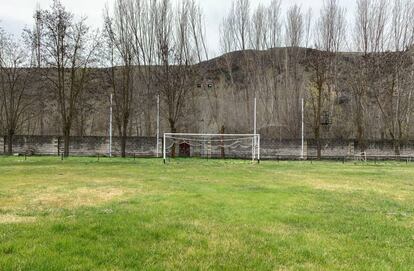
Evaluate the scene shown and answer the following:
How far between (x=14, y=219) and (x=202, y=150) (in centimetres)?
3360

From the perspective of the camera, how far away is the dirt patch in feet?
25.4

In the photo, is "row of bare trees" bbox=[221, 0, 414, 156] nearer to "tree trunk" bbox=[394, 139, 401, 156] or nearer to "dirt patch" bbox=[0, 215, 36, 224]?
"tree trunk" bbox=[394, 139, 401, 156]

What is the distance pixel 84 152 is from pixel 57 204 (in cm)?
3109

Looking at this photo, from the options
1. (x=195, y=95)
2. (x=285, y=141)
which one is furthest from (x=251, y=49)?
(x=285, y=141)

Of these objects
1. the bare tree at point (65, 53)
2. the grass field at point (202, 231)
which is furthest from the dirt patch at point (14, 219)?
the bare tree at point (65, 53)

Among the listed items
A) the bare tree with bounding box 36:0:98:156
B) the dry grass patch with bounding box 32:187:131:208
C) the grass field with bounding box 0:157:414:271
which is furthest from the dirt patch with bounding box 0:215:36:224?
the bare tree with bounding box 36:0:98:156

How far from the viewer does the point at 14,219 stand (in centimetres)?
802

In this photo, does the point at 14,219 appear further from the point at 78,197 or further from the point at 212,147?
the point at 212,147

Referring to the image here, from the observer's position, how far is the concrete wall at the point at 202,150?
40500 mm

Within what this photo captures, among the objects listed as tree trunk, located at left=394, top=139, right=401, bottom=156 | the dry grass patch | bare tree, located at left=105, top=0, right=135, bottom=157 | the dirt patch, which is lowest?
the dry grass patch

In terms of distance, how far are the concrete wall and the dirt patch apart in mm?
32456

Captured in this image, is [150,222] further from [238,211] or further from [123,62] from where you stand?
[123,62]

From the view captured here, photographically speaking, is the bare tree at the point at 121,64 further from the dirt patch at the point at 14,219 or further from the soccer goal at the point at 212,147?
the dirt patch at the point at 14,219

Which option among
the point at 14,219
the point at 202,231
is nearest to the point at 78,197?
the point at 14,219
